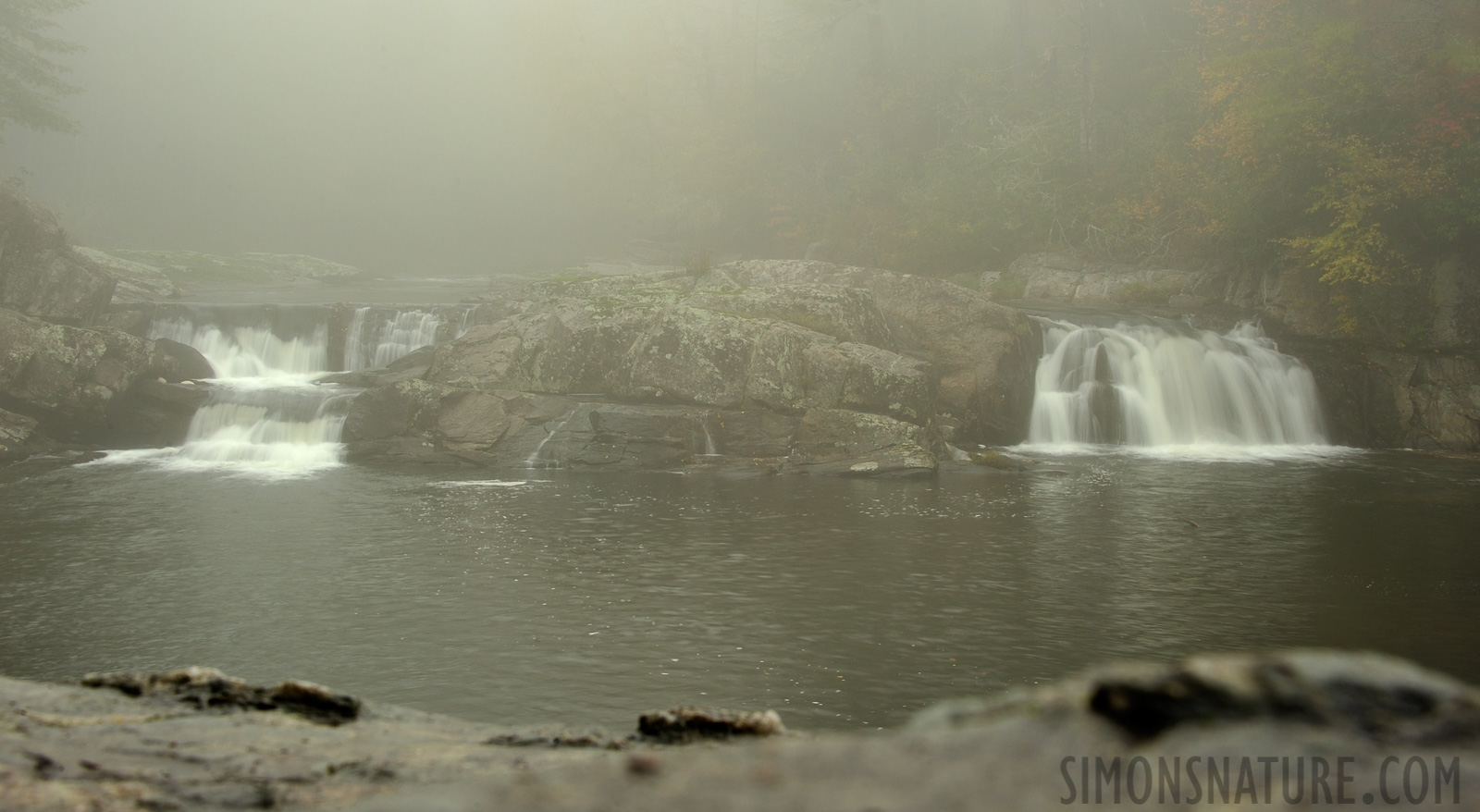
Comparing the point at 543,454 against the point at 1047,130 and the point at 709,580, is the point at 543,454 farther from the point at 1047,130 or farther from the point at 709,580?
the point at 1047,130

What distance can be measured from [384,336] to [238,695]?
84.6 feet

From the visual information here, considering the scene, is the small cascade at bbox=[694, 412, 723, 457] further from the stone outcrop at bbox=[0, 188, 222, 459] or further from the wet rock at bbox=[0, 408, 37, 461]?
the wet rock at bbox=[0, 408, 37, 461]

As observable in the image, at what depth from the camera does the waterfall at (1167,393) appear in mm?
24859

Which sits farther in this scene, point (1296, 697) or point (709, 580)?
point (709, 580)

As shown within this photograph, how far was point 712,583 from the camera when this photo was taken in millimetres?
12523

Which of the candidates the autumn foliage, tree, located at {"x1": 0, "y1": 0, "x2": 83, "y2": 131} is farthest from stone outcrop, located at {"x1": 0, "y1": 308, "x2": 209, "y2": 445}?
the autumn foliage

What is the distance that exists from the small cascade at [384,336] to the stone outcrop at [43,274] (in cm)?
685

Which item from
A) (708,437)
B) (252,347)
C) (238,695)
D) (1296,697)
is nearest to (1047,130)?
(708,437)

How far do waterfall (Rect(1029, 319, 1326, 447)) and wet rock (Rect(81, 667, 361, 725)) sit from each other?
22560 mm

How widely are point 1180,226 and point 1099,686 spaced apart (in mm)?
37037

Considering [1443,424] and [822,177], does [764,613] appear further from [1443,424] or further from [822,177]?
[822,177]

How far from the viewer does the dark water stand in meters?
9.52

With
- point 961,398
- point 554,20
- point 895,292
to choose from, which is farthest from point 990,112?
point 554,20

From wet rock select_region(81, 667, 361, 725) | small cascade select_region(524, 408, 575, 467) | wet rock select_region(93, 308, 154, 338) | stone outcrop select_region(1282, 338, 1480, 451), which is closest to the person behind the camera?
wet rock select_region(81, 667, 361, 725)
